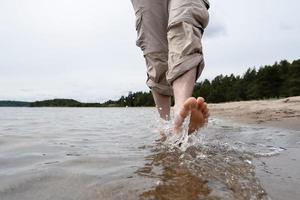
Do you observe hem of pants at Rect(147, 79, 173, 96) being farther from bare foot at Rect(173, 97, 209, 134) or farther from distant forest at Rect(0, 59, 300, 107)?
distant forest at Rect(0, 59, 300, 107)

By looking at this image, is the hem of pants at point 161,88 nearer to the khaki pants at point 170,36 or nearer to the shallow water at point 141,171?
the khaki pants at point 170,36

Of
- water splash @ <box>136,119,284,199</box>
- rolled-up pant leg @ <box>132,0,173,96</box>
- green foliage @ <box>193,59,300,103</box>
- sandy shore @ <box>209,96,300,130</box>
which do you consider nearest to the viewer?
water splash @ <box>136,119,284,199</box>

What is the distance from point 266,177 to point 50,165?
1188 mm

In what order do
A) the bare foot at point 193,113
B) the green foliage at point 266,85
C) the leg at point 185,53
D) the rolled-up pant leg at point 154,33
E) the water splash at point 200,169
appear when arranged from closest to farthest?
the water splash at point 200,169, the bare foot at point 193,113, the leg at point 185,53, the rolled-up pant leg at point 154,33, the green foliage at point 266,85

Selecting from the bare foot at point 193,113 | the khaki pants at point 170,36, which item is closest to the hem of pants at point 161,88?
the khaki pants at point 170,36

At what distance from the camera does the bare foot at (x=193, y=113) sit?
202cm

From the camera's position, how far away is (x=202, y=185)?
1.57 m

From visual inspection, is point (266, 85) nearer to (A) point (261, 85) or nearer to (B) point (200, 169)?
(A) point (261, 85)

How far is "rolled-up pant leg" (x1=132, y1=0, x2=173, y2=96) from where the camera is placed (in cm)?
282

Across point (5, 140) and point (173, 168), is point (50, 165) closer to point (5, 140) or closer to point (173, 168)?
point (173, 168)

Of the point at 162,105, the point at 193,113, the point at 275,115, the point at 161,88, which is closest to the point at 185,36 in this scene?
the point at 193,113

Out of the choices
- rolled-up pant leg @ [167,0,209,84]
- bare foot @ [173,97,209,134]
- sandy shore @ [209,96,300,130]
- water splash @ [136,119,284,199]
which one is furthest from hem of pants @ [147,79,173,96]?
sandy shore @ [209,96,300,130]

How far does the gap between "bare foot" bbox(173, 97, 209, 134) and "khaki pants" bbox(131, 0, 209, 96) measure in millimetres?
296

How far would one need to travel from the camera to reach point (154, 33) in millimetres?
2844
